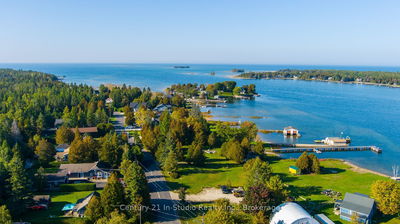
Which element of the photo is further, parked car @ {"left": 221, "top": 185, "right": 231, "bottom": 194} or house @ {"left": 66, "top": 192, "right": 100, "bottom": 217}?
parked car @ {"left": 221, "top": 185, "right": 231, "bottom": 194}

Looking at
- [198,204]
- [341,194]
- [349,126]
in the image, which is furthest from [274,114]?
[198,204]

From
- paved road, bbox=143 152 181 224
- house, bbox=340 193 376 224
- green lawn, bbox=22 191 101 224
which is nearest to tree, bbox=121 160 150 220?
paved road, bbox=143 152 181 224

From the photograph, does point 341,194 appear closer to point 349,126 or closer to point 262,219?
point 262,219

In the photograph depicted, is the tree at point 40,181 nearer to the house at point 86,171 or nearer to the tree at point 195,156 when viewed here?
the house at point 86,171

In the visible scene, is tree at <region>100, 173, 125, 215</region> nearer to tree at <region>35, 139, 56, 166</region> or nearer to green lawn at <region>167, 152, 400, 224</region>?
green lawn at <region>167, 152, 400, 224</region>

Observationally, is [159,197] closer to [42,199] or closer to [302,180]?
[42,199]

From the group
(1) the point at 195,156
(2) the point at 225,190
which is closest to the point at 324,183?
(2) the point at 225,190
